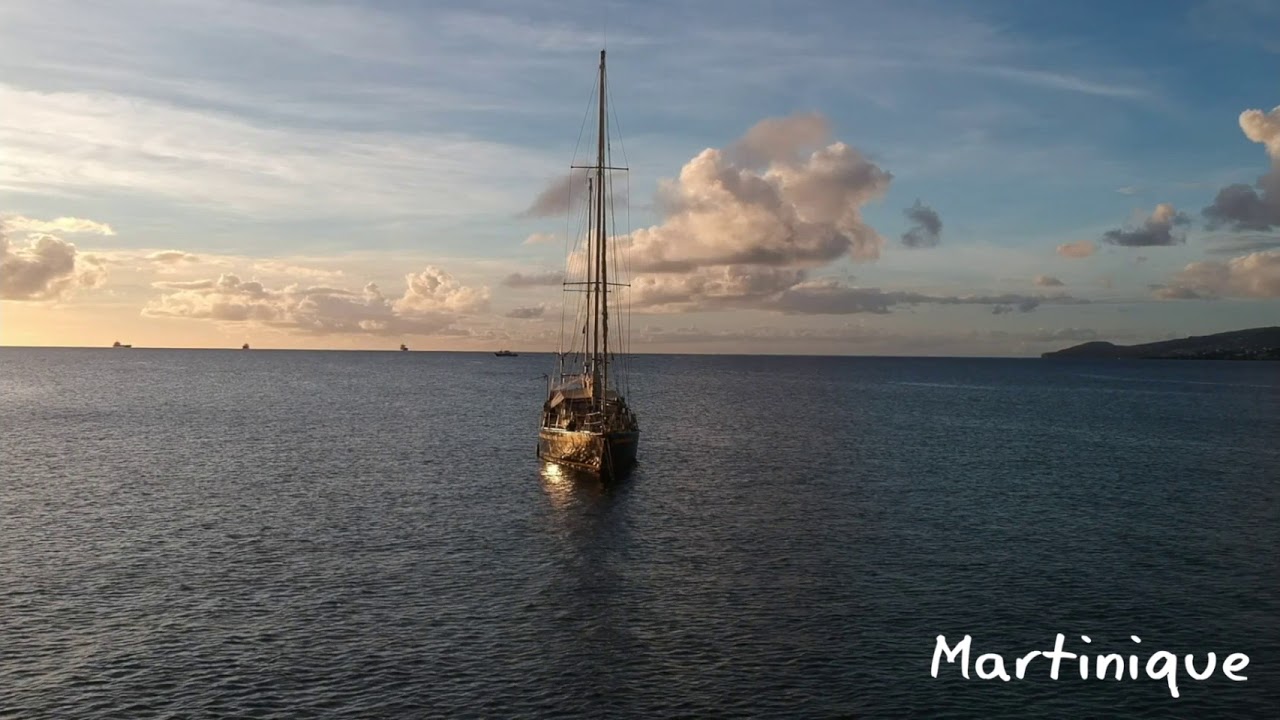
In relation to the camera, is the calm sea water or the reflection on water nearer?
the calm sea water

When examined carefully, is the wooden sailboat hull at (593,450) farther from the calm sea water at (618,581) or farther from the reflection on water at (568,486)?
the calm sea water at (618,581)

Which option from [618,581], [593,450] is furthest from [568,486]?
[618,581]

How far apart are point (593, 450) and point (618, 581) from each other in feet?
97.7

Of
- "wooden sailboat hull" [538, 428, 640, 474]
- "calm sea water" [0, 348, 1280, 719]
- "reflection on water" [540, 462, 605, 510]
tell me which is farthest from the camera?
"wooden sailboat hull" [538, 428, 640, 474]

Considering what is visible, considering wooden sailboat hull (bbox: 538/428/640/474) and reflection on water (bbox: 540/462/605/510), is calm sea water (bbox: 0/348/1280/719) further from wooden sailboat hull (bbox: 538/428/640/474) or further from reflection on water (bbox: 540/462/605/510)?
wooden sailboat hull (bbox: 538/428/640/474)

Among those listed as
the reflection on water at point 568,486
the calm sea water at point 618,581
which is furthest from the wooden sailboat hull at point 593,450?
the calm sea water at point 618,581

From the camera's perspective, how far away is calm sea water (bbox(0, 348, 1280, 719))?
103 feet

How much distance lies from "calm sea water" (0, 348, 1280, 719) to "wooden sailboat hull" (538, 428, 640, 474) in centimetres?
201

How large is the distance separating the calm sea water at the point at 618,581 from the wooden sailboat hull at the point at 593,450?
6.61 feet

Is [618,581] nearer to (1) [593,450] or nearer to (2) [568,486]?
(2) [568,486]

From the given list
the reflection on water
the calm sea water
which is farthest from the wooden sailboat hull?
the calm sea water

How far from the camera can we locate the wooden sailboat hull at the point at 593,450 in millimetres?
73375

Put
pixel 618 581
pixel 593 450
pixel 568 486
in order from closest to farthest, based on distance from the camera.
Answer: pixel 618 581 < pixel 568 486 < pixel 593 450

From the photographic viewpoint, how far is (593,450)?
7438cm
